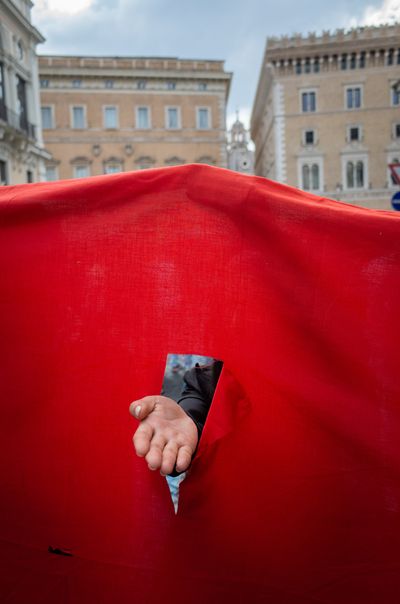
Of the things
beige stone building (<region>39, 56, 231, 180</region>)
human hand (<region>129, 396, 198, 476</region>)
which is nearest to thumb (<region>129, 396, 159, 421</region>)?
human hand (<region>129, 396, 198, 476</region>)

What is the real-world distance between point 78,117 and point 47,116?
2121 millimetres

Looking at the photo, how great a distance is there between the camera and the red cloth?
1413mm

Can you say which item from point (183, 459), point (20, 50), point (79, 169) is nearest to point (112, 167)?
point (79, 169)

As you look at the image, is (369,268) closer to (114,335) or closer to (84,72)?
(114,335)

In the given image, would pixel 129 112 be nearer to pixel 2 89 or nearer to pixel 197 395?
pixel 2 89

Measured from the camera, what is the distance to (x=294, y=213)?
4.77ft

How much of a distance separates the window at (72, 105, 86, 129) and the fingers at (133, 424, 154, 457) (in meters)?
31.9

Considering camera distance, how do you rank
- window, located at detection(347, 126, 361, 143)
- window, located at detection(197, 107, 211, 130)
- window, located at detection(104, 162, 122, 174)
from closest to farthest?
window, located at detection(347, 126, 361, 143)
window, located at detection(104, 162, 122, 174)
window, located at detection(197, 107, 211, 130)

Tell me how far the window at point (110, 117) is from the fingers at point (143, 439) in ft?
104

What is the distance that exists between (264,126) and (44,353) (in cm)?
3863

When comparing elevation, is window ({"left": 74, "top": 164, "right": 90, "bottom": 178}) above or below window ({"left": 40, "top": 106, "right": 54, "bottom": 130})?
below

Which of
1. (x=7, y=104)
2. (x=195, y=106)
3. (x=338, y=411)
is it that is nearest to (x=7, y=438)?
(x=338, y=411)

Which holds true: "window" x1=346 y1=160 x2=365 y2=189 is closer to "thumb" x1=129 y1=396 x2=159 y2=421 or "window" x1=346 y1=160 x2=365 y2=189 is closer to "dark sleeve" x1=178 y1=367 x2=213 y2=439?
"dark sleeve" x1=178 y1=367 x2=213 y2=439

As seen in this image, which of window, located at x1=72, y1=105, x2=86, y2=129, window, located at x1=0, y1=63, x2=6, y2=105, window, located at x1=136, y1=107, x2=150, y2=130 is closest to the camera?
window, located at x1=0, y1=63, x2=6, y2=105
